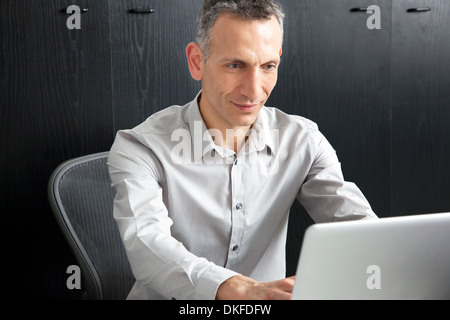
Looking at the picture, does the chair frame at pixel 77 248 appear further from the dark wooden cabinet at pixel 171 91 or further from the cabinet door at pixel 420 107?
the cabinet door at pixel 420 107

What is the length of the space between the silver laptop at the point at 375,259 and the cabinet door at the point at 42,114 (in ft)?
5.11

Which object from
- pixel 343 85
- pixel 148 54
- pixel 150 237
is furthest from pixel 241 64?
pixel 343 85

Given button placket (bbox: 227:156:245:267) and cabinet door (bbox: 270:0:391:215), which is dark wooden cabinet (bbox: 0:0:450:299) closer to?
cabinet door (bbox: 270:0:391:215)

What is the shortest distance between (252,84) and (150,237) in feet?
1.26

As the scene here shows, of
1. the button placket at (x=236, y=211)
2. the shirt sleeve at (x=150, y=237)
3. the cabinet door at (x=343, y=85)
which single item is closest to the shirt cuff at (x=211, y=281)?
the shirt sleeve at (x=150, y=237)

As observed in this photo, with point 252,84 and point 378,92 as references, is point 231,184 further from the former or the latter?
point 378,92

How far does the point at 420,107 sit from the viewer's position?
2.59m

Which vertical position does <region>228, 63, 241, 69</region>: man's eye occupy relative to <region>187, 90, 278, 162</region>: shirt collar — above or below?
above

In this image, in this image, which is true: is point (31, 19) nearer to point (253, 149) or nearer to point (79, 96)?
point (79, 96)

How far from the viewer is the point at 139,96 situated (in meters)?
2.25

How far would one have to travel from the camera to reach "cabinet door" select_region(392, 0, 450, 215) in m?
2.52

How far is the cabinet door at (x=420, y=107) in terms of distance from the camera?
252 centimetres

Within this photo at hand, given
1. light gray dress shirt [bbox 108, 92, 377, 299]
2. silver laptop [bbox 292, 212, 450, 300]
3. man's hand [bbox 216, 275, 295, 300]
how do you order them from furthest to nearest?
light gray dress shirt [bbox 108, 92, 377, 299] → man's hand [bbox 216, 275, 295, 300] → silver laptop [bbox 292, 212, 450, 300]

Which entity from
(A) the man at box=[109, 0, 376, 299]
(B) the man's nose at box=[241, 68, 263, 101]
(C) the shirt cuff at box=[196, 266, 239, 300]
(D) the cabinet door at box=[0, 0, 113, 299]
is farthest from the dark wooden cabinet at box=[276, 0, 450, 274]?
(C) the shirt cuff at box=[196, 266, 239, 300]
